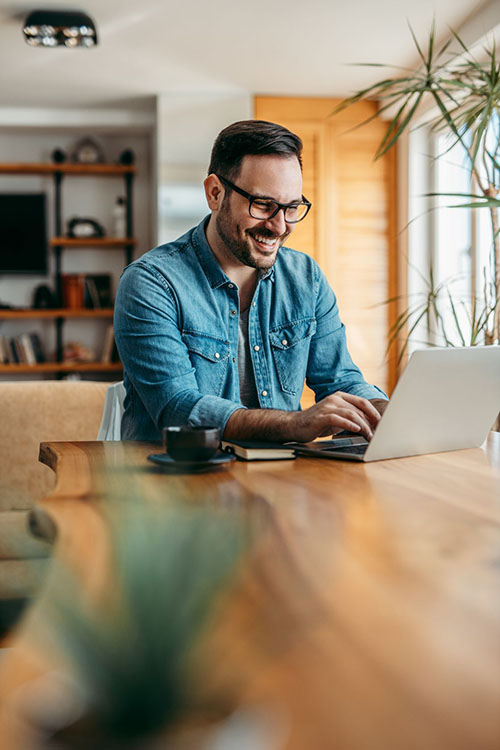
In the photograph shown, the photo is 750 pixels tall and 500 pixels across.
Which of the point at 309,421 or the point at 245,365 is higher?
the point at 245,365

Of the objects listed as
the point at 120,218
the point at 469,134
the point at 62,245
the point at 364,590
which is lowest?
the point at 364,590

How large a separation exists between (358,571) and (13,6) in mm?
3950

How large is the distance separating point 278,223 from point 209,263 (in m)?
0.19

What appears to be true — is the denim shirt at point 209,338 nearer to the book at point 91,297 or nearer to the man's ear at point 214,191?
the man's ear at point 214,191

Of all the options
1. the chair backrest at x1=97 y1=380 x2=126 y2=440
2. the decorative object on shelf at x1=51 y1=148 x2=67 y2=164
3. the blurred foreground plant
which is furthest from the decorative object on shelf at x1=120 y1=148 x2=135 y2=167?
the blurred foreground plant

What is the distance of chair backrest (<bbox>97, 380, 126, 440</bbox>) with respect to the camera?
205 centimetres

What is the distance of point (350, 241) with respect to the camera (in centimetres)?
534

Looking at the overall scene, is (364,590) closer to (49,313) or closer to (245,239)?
(245,239)

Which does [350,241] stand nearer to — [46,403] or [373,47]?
[373,47]

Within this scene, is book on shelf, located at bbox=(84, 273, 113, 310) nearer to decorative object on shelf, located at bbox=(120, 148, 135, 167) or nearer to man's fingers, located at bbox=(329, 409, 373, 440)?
decorative object on shelf, located at bbox=(120, 148, 135, 167)

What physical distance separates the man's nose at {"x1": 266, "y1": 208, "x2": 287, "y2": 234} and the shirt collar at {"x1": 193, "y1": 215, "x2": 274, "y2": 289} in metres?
0.12

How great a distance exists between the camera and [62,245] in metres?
5.85

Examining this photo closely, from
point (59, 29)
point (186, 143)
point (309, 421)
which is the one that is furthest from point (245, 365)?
point (186, 143)

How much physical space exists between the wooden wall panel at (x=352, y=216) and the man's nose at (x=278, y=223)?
3550 mm
